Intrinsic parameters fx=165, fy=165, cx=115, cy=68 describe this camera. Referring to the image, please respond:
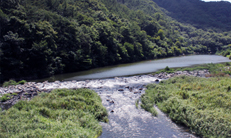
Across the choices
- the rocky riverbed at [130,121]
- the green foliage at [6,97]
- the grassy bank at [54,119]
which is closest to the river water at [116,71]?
the green foliage at [6,97]

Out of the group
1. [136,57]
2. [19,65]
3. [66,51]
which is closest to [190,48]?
[136,57]

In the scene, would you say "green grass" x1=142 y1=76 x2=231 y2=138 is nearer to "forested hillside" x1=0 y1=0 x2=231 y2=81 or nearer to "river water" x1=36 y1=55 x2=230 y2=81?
"river water" x1=36 y1=55 x2=230 y2=81

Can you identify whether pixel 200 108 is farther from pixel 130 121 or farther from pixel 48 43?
pixel 48 43

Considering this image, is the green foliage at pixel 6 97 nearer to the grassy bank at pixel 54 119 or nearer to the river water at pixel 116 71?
the grassy bank at pixel 54 119

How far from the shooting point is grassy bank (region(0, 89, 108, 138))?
11602 millimetres

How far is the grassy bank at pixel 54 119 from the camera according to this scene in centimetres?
1160

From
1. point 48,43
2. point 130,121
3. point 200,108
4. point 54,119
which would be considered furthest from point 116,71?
point 54,119

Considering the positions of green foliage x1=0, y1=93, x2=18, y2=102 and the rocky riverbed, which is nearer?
the rocky riverbed

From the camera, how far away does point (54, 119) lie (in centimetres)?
1442

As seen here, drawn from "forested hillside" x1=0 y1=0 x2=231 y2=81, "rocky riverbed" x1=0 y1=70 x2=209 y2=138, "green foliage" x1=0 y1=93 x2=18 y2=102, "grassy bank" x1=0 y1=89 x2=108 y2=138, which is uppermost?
"forested hillside" x1=0 y1=0 x2=231 y2=81

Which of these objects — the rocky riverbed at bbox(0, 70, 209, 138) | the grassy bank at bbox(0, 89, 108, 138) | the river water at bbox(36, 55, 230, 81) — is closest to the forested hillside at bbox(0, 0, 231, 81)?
the river water at bbox(36, 55, 230, 81)

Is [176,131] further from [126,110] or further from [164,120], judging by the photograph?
[126,110]

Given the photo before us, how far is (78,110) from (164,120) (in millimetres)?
8743

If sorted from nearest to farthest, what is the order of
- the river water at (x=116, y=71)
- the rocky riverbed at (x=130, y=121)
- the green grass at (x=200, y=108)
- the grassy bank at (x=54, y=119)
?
the grassy bank at (x=54, y=119)
the green grass at (x=200, y=108)
the rocky riverbed at (x=130, y=121)
the river water at (x=116, y=71)
